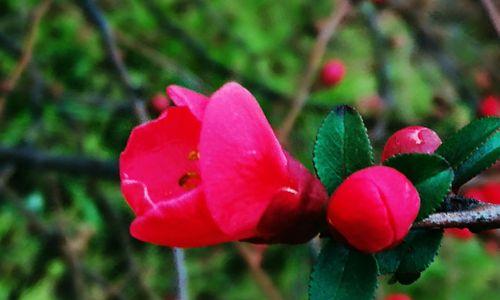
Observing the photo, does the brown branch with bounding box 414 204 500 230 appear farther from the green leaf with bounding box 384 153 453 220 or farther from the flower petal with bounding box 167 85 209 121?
the flower petal with bounding box 167 85 209 121

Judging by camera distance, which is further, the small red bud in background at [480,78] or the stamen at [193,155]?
the small red bud in background at [480,78]

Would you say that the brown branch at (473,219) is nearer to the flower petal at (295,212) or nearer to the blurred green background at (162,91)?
the flower petal at (295,212)

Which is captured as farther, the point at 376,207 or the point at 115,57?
the point at 115,57

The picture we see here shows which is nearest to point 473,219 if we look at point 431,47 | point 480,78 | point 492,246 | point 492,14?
point 492,14

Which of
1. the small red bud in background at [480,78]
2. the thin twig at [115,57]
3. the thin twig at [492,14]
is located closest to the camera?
the thin twig at [492,14]

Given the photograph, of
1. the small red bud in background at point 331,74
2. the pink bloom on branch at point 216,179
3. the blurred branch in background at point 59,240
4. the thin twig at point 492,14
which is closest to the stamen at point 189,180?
the pink bloom on branch at point 216,179

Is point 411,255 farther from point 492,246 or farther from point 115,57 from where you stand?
point 492,246
